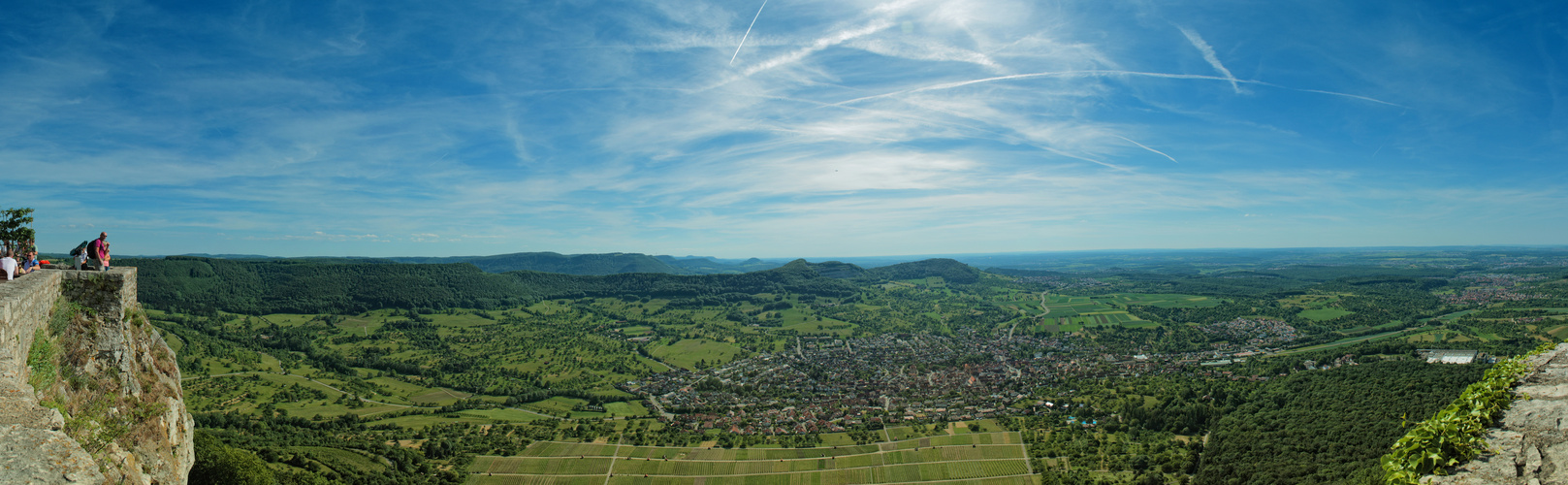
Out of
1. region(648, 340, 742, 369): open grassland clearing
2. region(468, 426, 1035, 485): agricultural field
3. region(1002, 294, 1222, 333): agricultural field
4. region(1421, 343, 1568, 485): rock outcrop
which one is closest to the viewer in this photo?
region(1421, 343, 1568, 485): rock outcrop

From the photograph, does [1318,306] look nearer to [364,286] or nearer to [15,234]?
[15,234]

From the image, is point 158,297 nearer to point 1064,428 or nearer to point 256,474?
point 256,474

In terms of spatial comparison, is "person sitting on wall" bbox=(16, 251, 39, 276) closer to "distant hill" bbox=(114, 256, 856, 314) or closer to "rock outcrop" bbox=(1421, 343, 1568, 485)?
"rock outcrop" bbox=(1421, 343, 1568, 485)

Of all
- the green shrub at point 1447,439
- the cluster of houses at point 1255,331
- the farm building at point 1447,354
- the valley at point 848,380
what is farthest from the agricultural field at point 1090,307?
the green shrub at point 1447,439

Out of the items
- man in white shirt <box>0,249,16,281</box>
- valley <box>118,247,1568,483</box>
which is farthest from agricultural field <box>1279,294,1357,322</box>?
man in white shirt <box>0,249,16,281</box>

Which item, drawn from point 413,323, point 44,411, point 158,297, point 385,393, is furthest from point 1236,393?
point 158,297

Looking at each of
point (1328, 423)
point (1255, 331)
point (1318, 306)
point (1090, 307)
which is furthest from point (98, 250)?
point (1318, 306)
